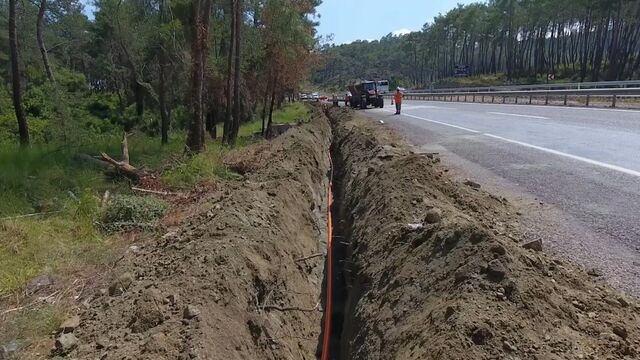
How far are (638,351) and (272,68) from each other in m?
28.3

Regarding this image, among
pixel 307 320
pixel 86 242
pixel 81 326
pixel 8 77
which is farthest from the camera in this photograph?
pixel 8 77

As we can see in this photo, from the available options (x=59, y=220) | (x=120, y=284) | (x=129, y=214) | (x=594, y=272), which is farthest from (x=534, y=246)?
(x=59, y=220)

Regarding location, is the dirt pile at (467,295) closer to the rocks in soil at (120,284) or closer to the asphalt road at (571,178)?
the asphalt road at (571,178)

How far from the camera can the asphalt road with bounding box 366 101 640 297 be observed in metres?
4.58

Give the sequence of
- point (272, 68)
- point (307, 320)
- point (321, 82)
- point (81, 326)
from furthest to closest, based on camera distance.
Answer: point (321, 82) < point (272, 68) < point (307, 320) < point (81, 326)

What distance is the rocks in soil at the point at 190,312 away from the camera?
412 centimetres

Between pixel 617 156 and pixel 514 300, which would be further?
pixel 617 156

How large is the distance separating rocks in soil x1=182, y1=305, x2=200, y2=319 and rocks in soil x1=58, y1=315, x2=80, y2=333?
3.05ft

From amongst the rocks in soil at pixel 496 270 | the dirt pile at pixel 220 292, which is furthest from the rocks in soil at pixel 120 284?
the rocks in soil at pixel 496 270

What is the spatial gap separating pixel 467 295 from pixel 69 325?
129 inches

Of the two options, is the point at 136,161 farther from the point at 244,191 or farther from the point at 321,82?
the point at 321,82

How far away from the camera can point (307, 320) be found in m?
6.23

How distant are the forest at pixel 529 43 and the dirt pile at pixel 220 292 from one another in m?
37.5

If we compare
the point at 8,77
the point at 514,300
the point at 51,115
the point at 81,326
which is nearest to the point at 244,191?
the point at 81,326
